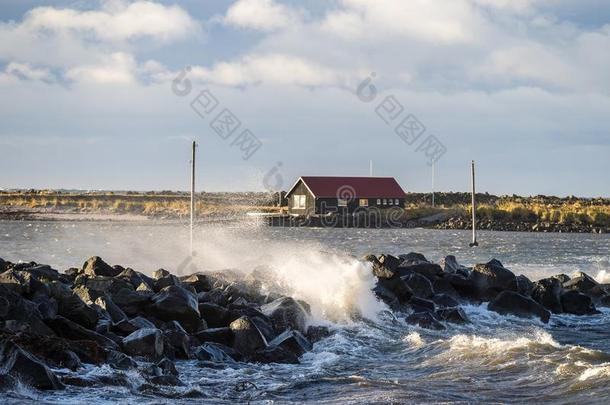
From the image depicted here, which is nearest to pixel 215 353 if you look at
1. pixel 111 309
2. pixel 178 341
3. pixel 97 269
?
pixel 178 341

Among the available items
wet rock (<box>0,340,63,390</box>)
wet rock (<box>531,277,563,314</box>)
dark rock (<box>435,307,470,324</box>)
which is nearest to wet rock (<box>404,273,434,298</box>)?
dark rock (<box>435,307,470,324</box>)

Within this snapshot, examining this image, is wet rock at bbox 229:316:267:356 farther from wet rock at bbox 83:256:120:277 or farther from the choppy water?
wet rock at bbox 83:256:120:277

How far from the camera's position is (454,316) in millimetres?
18641

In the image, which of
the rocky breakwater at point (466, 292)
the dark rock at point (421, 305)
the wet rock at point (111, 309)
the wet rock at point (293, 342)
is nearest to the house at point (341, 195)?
→ the rocky breakwater at point (466, 292)

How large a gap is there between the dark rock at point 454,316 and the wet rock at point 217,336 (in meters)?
6.33

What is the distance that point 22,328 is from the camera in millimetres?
11883

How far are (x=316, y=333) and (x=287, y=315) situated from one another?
82 cm

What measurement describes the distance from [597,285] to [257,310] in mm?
11928

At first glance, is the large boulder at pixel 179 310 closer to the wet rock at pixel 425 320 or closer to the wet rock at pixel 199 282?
the wet rock at pixel 199 282

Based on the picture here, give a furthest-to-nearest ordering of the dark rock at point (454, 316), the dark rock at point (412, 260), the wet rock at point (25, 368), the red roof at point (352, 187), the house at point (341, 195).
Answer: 1. the red roof at point (352, 187)
2. the house at point (341, 195)
3. the dark rock at point (412, 260)
4. the dark rock at point (454, 316)
5. the wet rock at point (25, 368)

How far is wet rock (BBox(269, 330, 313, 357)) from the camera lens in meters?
14.0

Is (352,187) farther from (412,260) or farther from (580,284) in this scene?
(580,284)

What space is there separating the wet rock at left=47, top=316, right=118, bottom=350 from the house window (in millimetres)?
64620

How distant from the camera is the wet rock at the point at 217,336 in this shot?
46.0 ft
